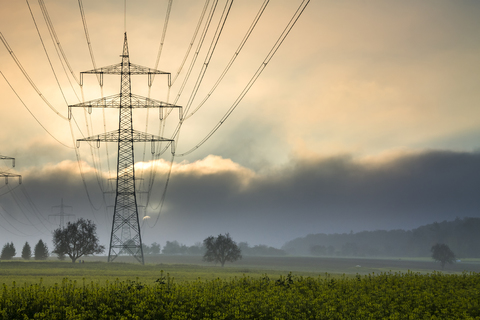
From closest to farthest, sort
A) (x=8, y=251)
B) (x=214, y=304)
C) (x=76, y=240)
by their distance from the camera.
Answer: (x=214, y=304)
(x=76, y=240)
(x=8, y=251)

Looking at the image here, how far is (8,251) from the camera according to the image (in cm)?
13525

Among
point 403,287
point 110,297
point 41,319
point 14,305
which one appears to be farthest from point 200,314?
point 403,287

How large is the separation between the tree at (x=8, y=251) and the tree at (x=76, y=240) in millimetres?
40504

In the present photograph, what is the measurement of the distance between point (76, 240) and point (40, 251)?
121ft

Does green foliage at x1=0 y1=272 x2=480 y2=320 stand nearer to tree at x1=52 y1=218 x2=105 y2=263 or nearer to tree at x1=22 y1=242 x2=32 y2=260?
tree at x1=52 y1=218 x2=105 y2=263

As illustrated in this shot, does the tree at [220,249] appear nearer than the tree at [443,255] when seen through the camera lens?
Yes

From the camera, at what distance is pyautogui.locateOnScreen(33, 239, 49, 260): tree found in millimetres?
129750

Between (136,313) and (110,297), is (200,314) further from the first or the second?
(110,297)

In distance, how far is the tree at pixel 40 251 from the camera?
426 feet

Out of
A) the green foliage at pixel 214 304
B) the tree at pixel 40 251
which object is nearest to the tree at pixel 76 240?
the tree at pixel 40 251

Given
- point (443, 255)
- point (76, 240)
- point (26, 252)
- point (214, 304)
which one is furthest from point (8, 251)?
point (443, 255)

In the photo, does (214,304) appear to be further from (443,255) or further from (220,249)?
(443,255)

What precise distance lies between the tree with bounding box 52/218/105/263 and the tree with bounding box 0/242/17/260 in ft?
133

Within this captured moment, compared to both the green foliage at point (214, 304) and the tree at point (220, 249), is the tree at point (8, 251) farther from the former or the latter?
the green foliage at point (214, 304)
